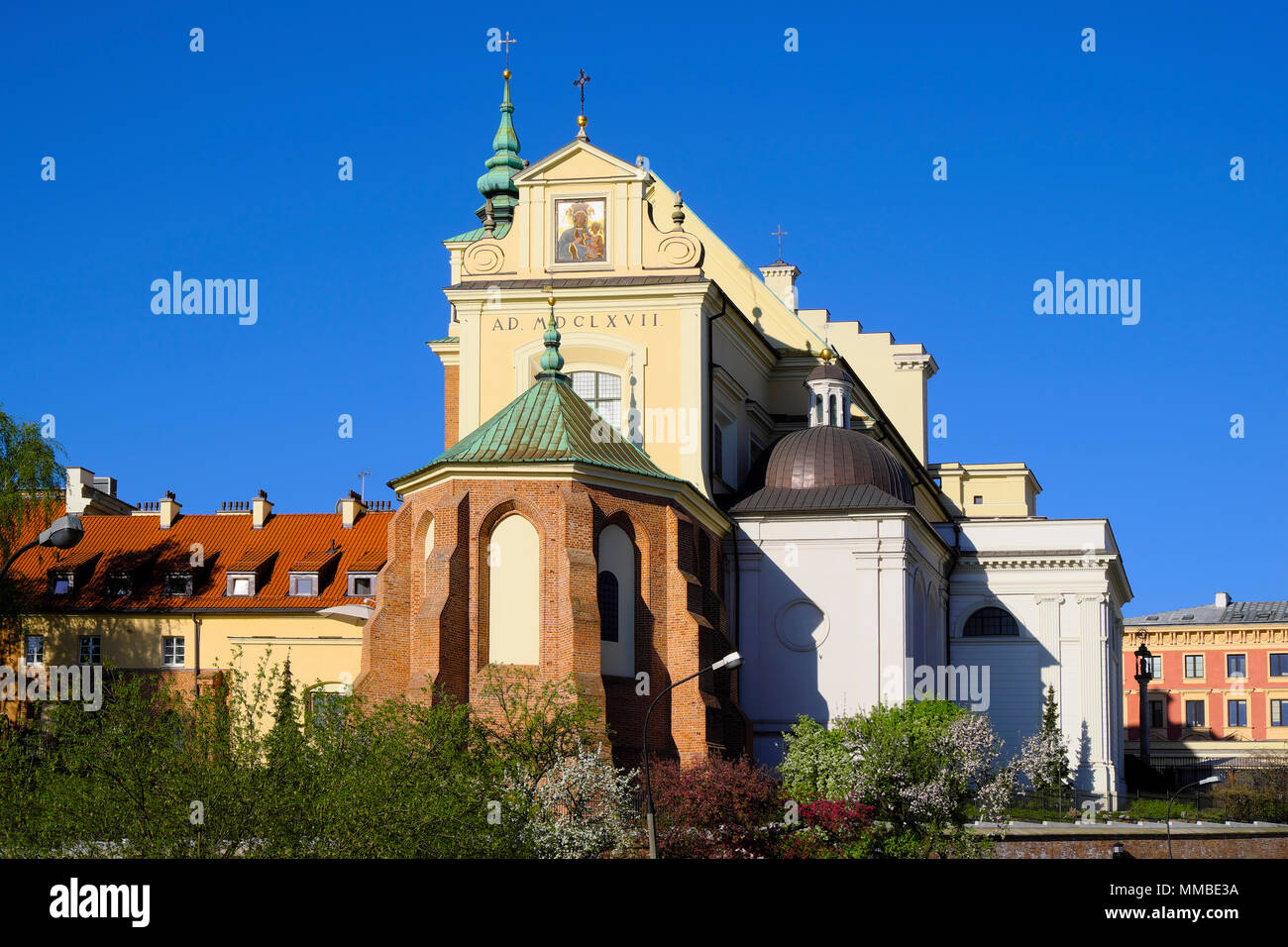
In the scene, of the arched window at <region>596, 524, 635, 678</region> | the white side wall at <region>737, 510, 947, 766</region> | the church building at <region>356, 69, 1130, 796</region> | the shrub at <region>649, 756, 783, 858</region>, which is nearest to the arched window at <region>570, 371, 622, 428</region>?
the church building at <region>356, 69, 1130, 796</region>

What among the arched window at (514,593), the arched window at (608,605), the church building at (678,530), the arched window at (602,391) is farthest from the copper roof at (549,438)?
the arched window at (602,391)

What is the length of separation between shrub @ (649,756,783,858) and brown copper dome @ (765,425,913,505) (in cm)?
1647

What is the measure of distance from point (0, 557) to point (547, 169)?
2110cm

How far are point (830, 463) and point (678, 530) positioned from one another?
33.4 ft

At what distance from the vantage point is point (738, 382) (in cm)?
5903

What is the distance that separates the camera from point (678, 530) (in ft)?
157

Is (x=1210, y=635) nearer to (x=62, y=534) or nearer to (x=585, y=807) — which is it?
(x=585, y=807)

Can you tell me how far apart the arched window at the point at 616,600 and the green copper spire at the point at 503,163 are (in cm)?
2072

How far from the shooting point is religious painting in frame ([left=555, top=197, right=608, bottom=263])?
53969 mm

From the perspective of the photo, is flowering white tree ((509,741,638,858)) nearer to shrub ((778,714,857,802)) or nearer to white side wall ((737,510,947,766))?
shrub ((778,714,857,802))

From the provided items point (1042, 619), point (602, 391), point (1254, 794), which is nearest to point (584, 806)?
point (602, 391)

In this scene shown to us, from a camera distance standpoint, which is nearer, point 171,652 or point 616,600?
point 616,600
